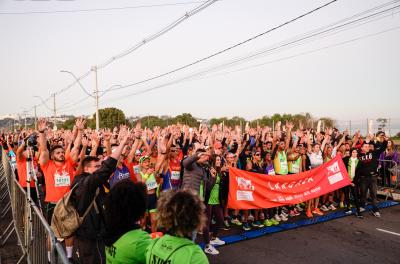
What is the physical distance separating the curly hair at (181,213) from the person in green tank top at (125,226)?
0.29 m

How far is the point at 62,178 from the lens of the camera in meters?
5.57

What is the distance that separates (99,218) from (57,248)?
3.61 feet

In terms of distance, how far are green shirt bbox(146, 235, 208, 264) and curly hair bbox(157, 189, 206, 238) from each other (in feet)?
0.18

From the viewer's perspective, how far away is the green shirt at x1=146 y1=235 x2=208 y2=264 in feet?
6.48

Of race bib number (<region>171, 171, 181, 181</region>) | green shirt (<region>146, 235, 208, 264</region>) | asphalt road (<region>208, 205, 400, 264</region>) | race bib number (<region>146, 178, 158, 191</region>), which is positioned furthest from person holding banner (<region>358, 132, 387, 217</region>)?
green shirt (<region>146, 235, 208, 264</region>)

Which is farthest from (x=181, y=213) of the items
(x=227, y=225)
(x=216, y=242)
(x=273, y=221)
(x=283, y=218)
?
(x=283, y=218)

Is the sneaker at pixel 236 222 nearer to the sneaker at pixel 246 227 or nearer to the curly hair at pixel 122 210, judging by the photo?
the sneaker at pixel 246 227

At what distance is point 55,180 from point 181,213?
415 cm

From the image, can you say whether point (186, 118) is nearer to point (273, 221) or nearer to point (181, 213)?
point (273, 221)

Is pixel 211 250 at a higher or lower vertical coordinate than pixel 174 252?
lower

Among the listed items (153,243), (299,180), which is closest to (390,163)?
(299,180)

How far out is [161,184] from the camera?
22.3ft

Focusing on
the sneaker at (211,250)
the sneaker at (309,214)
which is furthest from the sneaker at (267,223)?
the sneaker at (211,250)

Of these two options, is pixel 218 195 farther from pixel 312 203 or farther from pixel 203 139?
pixel 312 203
